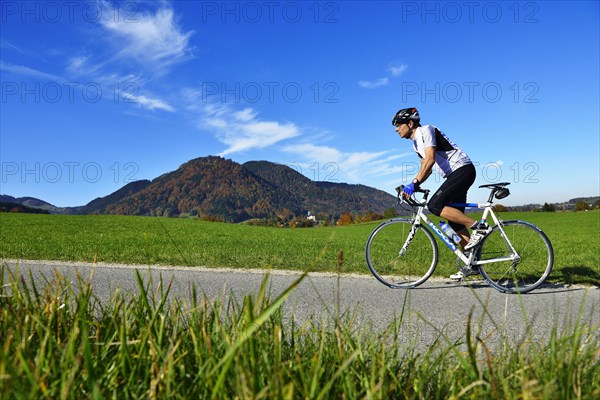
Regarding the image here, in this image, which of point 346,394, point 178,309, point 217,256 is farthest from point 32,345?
point 217,256

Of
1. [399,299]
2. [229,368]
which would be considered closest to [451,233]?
[399,299]

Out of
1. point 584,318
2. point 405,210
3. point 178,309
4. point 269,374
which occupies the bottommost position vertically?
point 584,318

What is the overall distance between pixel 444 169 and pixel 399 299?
2.25 m

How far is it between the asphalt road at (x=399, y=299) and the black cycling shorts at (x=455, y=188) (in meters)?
1.28

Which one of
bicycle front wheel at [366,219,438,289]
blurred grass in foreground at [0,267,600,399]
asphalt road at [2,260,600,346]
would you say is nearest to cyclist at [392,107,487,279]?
bicycle front wheel at [366,219,438,289]

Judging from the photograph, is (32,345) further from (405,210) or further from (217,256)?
(217,256)

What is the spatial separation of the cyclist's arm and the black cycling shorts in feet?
1.02

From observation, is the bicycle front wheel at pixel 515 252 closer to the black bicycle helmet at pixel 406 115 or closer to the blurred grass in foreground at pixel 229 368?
the black bicycle helmet at pixel 406 115

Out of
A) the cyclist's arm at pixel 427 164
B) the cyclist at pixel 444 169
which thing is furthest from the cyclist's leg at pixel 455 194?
the cyclist's arm at pixel 427 164

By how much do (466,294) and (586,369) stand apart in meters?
4.34

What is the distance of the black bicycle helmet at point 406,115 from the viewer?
717 centimetres

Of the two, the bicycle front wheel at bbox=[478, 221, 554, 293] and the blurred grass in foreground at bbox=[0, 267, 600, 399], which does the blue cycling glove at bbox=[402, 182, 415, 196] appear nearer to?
the bicycle front wheel at bbox=[478, 221, 554, 293]

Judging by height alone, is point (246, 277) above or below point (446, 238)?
below

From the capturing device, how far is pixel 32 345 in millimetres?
2396
